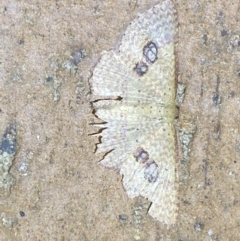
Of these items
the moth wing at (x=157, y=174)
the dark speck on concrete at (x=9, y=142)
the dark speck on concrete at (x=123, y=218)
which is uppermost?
the dark speck on concrete at (x=9, y=142)

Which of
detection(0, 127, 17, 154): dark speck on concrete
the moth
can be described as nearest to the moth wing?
the moth

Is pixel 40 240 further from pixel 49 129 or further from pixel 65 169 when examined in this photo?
pixel 49 129

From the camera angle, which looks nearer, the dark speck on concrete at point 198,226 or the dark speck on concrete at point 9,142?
the dark speck on concrete at point 9,142

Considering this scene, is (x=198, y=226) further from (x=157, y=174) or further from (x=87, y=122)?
(x=87, y=122)

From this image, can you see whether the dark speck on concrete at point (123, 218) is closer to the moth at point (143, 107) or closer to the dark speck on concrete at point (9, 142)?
the moth at point (143, 107)

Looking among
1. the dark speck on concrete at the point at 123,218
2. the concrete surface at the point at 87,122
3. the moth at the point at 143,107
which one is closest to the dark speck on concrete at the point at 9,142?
the concrete surface at the point at 87,122

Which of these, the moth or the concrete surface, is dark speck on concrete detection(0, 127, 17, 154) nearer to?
the concrete surface

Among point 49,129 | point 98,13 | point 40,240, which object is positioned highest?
point 98,13

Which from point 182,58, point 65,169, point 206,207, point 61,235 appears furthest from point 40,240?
point 182,58
